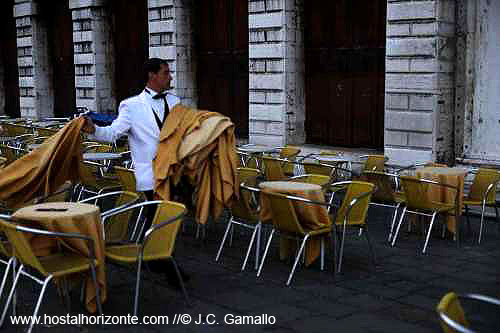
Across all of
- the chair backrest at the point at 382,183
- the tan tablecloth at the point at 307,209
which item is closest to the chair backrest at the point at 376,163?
the chair backrest at the point at 382,183

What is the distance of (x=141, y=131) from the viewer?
6023 mm

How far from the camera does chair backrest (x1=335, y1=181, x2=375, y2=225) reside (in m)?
6.48

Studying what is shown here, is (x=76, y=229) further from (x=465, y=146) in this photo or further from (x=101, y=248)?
(x=465, y=146)

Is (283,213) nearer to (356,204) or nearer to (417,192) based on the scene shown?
(356,204)

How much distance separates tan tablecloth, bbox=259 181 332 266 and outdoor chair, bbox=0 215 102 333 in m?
1.90

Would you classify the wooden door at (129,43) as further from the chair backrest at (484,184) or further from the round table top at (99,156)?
the chair backrest at (484,184)

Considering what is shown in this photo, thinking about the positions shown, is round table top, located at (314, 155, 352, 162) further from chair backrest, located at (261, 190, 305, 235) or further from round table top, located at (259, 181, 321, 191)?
chair backrest, located at (261, 190, 305, 235)

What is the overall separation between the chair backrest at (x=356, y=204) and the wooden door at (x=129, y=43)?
10.2 meters

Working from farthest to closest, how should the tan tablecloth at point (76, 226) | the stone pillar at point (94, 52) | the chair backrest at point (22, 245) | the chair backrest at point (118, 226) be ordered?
1. the stone pillar at point (94, 52)
2. the chair backrest at point (118, 226)
3. the tan tablecloth at point (76, 226)
4. the chair backrest at point (22, 245)

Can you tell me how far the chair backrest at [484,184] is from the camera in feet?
26.3

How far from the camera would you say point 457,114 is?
35.0ft

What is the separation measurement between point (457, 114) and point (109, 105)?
9.34 metres

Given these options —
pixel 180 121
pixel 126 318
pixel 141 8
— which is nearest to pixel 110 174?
pixel 180 121

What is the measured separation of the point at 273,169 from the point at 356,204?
7.51 ft
